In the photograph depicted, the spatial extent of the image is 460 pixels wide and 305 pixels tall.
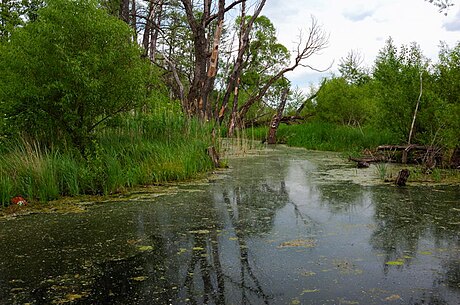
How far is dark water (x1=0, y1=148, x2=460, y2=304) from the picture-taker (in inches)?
85.2

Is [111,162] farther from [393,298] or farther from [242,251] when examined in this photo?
[393,298]

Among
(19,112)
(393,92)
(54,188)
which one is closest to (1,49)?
(19,112)

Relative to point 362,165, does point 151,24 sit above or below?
above

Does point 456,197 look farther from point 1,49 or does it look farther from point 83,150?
point 1,49

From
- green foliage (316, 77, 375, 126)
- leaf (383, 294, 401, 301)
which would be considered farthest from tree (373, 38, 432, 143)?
leaf (383, 294, 401, 301)

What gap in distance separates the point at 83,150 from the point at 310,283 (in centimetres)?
377

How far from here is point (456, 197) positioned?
4398 mm

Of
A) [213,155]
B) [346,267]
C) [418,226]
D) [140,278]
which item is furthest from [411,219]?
[213,155]

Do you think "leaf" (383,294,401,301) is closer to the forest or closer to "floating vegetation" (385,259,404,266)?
"floating vegetation" (385,259,404,266)

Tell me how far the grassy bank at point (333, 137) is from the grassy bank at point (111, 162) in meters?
4.09

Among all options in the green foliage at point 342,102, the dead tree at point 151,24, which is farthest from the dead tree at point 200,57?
the green foliage at point 342,102

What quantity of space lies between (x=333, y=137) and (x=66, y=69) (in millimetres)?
7797

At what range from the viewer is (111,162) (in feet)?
15.9

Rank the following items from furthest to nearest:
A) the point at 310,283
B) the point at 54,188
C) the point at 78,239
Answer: the point at 54,188 < the point at 78,239 < the point at 310,283
